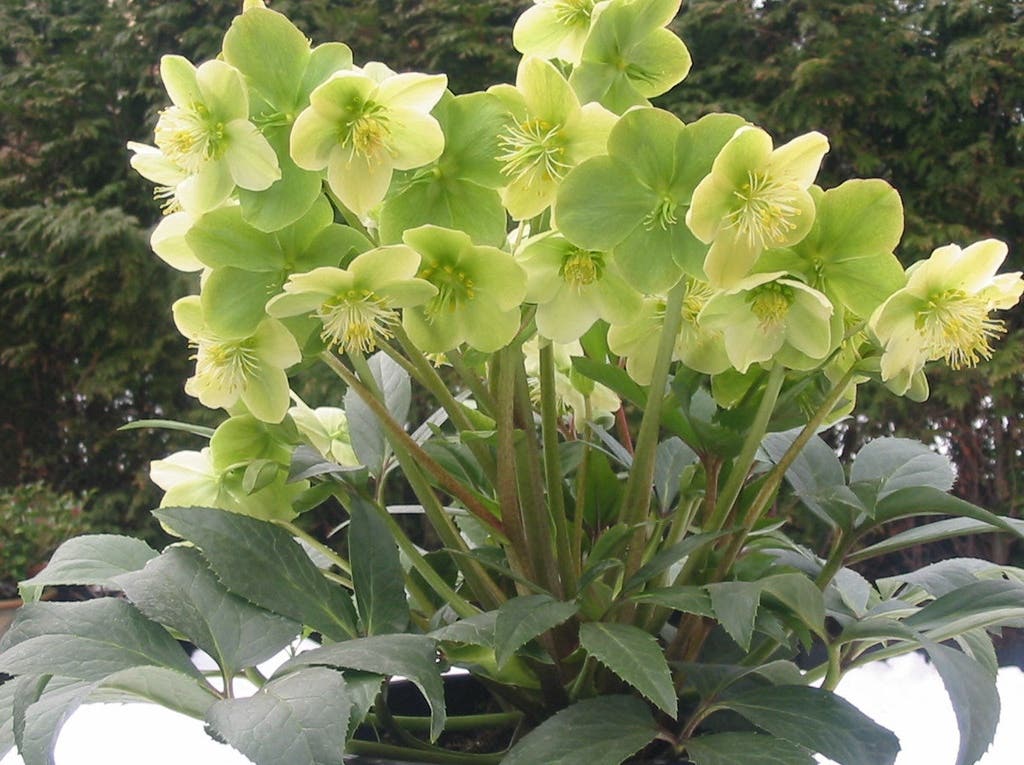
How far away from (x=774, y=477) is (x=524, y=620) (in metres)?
0.14

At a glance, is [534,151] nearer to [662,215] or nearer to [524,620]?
[662,215]

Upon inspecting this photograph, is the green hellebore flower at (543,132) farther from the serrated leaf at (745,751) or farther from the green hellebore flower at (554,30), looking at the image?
the serrated leaf at (745,751)

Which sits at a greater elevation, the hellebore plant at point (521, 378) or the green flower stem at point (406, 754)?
the hellebore plant at point (521, 378)

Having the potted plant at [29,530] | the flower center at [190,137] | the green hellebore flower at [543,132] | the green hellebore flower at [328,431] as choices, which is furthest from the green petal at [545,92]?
the potted plant at [29,530]

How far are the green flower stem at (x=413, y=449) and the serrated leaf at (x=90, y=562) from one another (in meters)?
0.12

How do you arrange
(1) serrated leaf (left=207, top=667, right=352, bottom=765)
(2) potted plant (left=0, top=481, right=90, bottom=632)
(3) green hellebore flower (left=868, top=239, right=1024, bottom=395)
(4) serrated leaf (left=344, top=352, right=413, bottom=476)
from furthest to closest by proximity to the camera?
(2) potted plant (left=0, top=481, right=90, bottom=632), (4) serrated leaf (left=344, top=352, right=413, bottom=476), (3) green hellebore flower (left=868, top=239, right=1024, bottom=395), (1) serrated leaf (left=207, top=667, right=352, bottom=765)

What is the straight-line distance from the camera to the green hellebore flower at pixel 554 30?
41cm

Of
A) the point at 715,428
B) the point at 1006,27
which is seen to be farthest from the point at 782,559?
the point at 1006,27

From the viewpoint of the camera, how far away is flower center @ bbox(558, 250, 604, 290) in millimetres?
362

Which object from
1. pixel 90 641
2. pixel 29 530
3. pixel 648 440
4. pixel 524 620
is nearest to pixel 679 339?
pixel 648 440

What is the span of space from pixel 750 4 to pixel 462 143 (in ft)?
6.76

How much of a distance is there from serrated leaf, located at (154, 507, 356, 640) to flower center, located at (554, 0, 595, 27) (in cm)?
24

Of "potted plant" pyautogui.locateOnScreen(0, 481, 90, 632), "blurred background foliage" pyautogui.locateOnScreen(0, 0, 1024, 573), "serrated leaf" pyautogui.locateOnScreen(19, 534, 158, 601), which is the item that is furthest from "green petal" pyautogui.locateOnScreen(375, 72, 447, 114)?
"potted plant" pyautogui.locateOnScreen(0, 481, 90, 632)

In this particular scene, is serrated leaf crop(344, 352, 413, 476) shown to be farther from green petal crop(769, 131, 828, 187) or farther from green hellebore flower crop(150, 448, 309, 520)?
green petal crop(769, 131, 828, 187)
